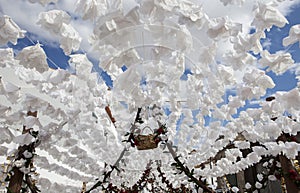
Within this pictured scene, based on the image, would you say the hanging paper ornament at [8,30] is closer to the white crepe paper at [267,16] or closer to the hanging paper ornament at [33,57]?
the hanging paper ornament at [33,57]

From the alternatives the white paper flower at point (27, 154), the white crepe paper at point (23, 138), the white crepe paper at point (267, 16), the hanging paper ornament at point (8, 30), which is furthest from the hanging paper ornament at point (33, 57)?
the white paper flower at point (27, 154)

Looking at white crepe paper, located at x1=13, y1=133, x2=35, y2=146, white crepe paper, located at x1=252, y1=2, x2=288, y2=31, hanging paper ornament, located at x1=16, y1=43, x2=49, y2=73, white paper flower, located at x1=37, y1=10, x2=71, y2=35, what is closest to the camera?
white crepe paper, located at x1=252, y1=2, x2=288, y2=31

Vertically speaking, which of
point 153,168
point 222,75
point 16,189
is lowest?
point 16,189

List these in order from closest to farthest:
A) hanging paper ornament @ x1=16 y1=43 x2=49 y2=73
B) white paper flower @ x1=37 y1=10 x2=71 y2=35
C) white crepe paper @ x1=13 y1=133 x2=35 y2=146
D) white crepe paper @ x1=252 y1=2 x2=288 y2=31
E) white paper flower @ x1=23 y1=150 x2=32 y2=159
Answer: white crepe paper @ x1=252 y1=2 x2=288 y2=31 → white paper flower @ x1=37 y1=10 x2=71 y2=35 → hanging paper ornament @ x1=16 y1=43 x2=49 y2=73 → white crepe paper @ x1=13 y1=133 x2=35 y2=146 → white paper flower @ x1=23 y1=150 x2=32 y2=159

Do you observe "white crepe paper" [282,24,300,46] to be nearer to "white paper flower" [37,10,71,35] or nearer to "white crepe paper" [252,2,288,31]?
"white crepe paper" [252,2,288,31]

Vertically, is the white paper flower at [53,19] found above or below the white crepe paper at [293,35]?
above

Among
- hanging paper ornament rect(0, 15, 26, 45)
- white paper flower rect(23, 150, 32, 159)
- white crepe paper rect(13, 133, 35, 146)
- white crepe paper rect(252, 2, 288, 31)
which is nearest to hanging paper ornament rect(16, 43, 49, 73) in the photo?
hanging paper ornament rect(0, 15, 26, 45)

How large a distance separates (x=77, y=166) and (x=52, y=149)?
1.40 meters

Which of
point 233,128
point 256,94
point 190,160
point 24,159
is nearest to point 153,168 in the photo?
point 190,160

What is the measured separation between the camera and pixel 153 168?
10.2 metres

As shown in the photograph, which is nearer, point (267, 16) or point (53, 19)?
point (267, 16)

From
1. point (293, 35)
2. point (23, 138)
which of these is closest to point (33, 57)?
point (23, 138)

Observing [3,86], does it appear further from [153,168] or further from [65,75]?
[153,168]

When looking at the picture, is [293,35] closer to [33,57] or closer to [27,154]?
[33,57]
